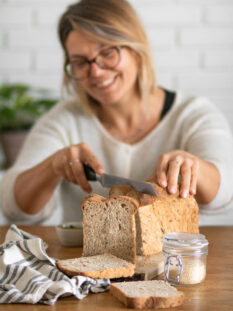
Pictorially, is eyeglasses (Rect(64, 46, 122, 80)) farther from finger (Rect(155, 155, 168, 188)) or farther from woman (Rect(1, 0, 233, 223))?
finger (Rect(155, 155, 168, 188))

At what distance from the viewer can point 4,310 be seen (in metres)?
0.96

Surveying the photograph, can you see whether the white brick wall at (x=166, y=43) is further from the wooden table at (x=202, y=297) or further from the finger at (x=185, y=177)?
the wooden table at (x=202, y=297)

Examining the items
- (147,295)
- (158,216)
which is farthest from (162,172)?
(147,295)

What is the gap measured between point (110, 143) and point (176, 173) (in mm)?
831

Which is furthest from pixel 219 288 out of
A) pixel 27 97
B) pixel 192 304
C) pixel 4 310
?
pixel 27 97

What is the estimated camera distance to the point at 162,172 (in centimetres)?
141

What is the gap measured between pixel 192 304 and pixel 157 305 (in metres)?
0.07

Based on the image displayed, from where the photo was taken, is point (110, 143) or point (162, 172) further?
Result: point (110, 143)

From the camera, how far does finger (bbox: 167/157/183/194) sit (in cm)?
136

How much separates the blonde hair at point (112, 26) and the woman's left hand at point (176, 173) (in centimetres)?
67

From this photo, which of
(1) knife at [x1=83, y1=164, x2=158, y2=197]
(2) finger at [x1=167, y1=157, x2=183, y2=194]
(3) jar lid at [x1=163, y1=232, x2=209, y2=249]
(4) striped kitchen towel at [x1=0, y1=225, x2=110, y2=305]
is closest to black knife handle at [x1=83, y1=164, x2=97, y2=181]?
(1) knife at [x1=83, y1=164, x2=158, y2=197]

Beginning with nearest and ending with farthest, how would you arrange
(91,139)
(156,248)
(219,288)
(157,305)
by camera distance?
(157,305)
(219,288)
(156,248)
(91,139)

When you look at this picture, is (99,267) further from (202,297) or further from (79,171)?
(79,171)

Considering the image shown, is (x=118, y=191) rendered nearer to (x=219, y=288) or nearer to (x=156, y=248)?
(x=156, y=248)
